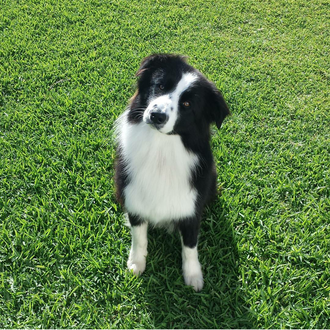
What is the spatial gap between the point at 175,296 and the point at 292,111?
2960mm

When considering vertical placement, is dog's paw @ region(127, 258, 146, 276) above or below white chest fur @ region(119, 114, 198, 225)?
below

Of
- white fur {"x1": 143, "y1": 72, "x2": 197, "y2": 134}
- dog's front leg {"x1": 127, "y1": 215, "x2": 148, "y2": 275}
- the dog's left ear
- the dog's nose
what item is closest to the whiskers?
white fur {"x1": 143, "y1": 72, "x2": 197, "y2": 134}

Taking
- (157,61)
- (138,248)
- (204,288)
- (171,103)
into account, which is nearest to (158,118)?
(171,103)

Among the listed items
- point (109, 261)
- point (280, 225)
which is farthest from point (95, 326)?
point (280, 225)

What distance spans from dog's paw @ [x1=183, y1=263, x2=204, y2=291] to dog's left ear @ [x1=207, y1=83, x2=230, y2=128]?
3.72 feet

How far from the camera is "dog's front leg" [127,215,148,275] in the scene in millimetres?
2381

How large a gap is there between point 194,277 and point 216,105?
131 centimetres

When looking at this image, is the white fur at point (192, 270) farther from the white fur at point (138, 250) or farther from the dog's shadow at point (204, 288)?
the white fur at point (138, 250)

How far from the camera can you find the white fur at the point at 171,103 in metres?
1.87

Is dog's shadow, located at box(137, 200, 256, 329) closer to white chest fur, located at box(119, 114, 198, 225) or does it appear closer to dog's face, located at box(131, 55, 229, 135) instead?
white chest fur, located at box(119, 114, 198, 225)

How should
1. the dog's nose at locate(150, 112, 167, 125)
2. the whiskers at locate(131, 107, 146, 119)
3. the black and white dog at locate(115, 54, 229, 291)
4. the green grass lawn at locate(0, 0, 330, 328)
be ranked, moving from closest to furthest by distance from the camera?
the dog's nose at locate(150, 112, 167, 125)
the black and white dog at locate(115, 54, 229, 291)
the whiskers at locate(131, 107, 146, 119)
the green grass lawn at locate(0, 0, 330, 328)

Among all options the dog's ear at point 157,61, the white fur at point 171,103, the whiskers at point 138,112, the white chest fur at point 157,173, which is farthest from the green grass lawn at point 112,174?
the dog's ear at point 157,61

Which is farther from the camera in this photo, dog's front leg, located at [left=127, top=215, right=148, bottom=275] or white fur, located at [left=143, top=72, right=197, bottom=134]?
dog's front leg, located at [left=127, top=215, right=148, bottom=275]

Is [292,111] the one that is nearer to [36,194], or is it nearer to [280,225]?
[280,225]
